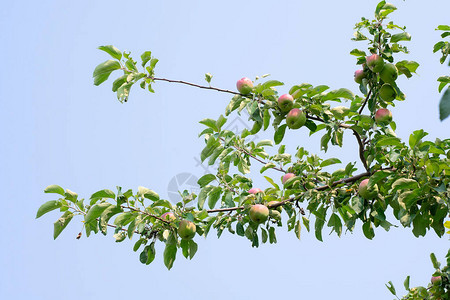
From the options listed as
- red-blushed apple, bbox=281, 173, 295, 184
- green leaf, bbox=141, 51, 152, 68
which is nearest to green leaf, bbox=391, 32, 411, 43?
red-blushed apple, bbox=281, 173, 295, 184

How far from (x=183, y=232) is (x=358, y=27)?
1738 millimetres

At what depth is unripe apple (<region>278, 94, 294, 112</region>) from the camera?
10.6 feet

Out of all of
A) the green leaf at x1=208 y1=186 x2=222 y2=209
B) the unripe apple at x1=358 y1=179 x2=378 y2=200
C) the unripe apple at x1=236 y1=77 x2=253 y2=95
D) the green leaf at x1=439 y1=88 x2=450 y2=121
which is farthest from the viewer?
the green leaf at x1=208 y1=186 x2=222 y2=209

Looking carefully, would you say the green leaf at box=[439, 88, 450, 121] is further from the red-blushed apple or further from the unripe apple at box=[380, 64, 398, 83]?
the red-blushed apple

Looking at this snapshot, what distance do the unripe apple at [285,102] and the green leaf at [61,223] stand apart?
1.55 metres

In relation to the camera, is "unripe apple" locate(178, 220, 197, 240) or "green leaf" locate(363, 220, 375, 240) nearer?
"unripe apple" locate(178, 220, 197, 240)

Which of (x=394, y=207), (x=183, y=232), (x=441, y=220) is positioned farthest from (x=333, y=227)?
(x=183, y=232)

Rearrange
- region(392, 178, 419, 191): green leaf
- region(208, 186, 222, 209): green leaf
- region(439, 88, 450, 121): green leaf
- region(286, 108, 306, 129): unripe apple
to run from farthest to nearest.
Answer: region(208, 186, 222, 209): green leaf, region(286, 108, 306, 129): unripe apple, region(392, 178, 419, 191): green leaf, region(439, 88, 450, 121): green leaf

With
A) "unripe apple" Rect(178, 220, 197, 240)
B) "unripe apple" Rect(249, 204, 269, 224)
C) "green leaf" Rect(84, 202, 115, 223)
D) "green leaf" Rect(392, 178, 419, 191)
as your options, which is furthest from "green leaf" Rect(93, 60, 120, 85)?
"green leaf" Rect(392, 178, 419, 191)

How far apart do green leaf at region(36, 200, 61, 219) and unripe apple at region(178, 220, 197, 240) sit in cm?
81

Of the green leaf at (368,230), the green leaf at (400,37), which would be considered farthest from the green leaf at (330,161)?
the green leaf at (400,37)

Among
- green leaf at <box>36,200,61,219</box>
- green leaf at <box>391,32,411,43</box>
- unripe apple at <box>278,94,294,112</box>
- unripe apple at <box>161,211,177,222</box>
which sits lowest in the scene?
unripe apple at <box>161,211,177,222</box>

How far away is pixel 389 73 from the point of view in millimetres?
3158

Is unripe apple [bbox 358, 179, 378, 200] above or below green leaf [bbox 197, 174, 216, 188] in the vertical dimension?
below
